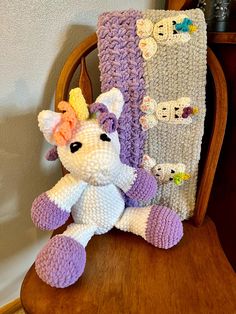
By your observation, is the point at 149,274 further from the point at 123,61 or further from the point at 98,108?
the point at 123,61

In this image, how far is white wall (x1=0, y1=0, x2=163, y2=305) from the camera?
667mm

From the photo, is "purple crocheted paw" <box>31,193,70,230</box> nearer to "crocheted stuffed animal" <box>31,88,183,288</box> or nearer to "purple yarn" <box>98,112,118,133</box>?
"crocheted stuffed animal" <box>31,88,183,288</box>

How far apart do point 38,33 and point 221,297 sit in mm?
653

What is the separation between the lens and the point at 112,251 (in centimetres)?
67

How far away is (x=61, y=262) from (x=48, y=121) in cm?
26

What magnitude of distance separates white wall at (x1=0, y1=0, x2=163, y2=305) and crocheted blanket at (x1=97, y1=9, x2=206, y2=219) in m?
0.11

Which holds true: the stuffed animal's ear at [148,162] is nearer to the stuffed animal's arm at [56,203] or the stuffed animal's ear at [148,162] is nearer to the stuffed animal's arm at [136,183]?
the stuffed animal's arm at [136,183]

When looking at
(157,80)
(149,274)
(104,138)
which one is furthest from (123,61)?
(149,274)

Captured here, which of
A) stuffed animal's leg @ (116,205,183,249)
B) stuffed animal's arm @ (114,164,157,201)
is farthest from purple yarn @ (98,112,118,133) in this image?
stuffed animal's leg @ (116,205,183,249)

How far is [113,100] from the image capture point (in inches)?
24.8

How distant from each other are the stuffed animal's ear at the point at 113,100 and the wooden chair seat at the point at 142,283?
0.95 ft

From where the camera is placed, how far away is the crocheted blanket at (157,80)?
2.15ft

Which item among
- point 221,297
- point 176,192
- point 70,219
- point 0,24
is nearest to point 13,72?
point 0,24

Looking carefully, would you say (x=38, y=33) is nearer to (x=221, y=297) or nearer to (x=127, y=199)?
(x=127, y=199)
